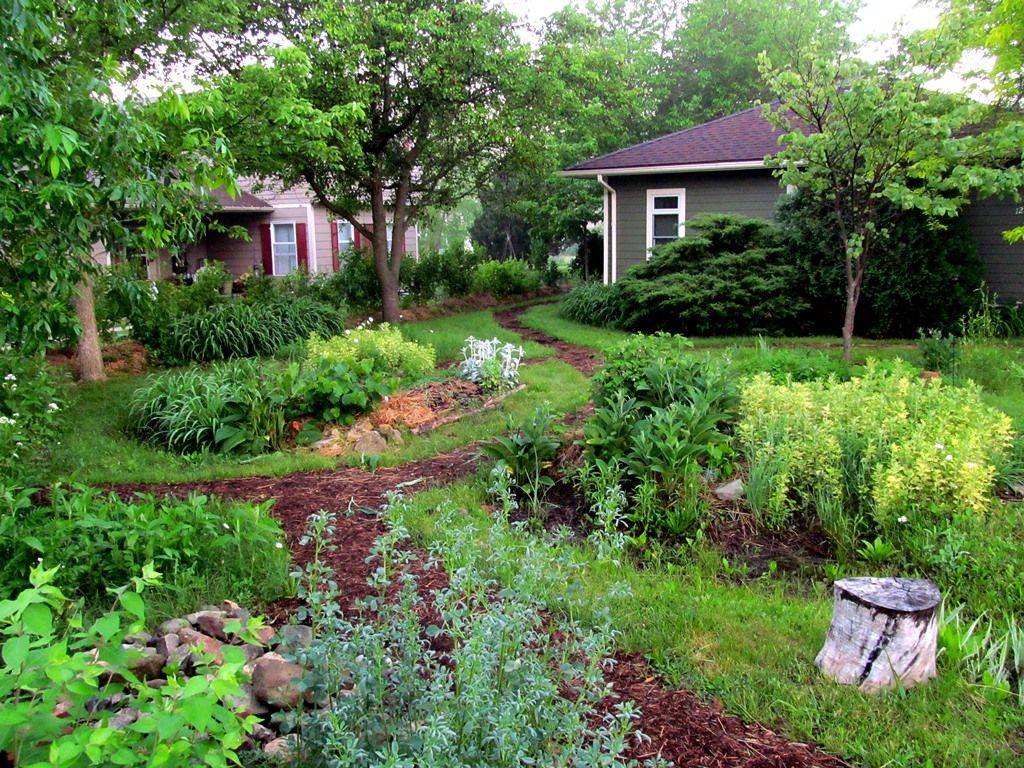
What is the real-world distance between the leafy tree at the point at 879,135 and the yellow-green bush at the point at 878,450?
365cm

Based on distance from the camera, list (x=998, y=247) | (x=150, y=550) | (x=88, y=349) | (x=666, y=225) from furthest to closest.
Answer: (x=666, y=225) → (x=998, y=247) → (x=88, y=349) → (x=150, y=550)

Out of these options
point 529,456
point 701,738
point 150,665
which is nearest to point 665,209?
point 529,456

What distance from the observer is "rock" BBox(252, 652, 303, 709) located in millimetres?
2527

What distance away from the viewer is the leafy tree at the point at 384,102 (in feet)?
29.5

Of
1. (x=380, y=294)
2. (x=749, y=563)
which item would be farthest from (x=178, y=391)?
(x=380, y=294)

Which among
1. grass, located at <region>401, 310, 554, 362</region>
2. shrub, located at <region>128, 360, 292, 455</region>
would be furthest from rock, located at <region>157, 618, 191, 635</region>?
grass, located at <region>401, 310, 554, 362</region>

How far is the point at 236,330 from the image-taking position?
35.1 feet

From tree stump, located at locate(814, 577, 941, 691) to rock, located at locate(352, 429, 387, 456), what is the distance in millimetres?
3902

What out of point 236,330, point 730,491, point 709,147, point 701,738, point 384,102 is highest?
point 384,102

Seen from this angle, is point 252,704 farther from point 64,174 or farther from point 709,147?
point 709,147

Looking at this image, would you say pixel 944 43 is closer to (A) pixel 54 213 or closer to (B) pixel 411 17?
(B) pixel 411 17

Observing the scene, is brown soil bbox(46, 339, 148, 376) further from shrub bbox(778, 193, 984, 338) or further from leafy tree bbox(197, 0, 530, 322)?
shrub bbox(778, 193, 984, 338)

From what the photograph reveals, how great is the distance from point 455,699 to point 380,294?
14.3 m

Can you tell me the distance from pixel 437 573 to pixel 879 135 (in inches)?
272
